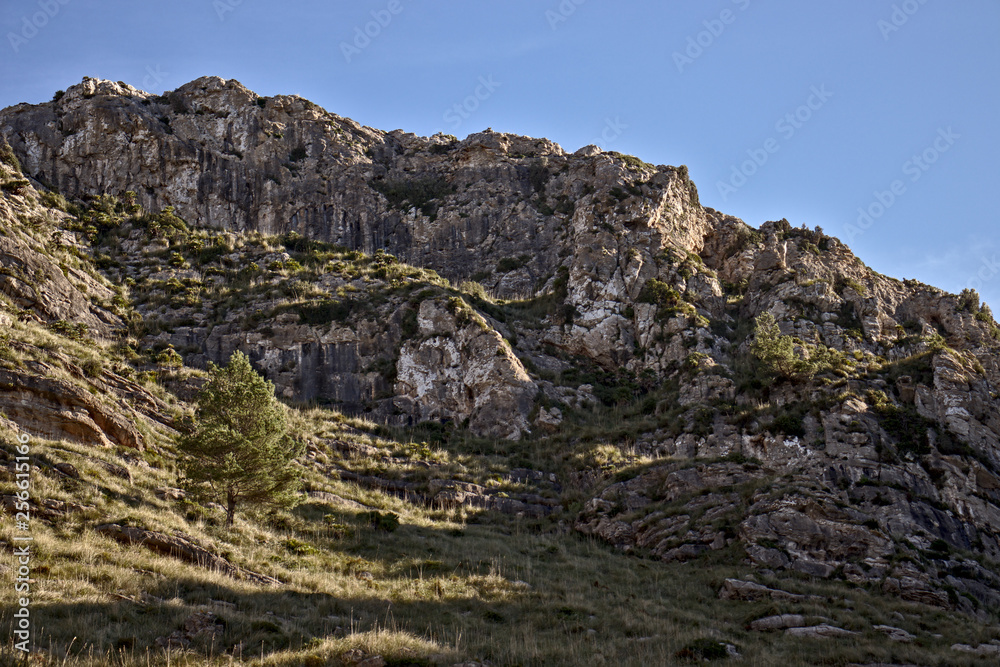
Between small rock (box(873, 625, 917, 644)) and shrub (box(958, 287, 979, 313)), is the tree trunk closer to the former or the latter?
small rock (box(873, 625, 917, 644))

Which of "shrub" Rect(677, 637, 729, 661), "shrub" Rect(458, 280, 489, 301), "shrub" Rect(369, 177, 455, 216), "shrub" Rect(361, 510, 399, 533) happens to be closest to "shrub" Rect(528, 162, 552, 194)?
"shrub" Rect(369, 177, 455, 216)

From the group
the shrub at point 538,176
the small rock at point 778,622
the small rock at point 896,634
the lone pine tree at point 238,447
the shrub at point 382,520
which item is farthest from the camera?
the shrub at point 538,176

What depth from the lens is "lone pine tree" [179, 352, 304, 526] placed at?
72.8 feet

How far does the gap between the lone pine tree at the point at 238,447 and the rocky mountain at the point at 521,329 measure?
4.25 metres

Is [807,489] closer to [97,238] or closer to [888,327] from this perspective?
[888,327]

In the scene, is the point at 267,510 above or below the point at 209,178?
below

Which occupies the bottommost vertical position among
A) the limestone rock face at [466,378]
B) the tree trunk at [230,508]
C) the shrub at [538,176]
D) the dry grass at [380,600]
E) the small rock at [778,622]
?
the small rock at [778,622]

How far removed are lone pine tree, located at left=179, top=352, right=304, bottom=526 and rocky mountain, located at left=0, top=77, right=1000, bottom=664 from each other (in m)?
4.25

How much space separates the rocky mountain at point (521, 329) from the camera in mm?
27734

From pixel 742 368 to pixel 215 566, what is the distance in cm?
3514

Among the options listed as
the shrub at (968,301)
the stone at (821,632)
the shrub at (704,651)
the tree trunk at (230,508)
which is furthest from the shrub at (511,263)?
the shrub at (704,651)

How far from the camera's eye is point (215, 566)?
1811cm

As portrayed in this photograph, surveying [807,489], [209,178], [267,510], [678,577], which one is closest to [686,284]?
[807,489]

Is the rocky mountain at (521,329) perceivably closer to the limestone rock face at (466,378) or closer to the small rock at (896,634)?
the limestone rock face at (466,378)
